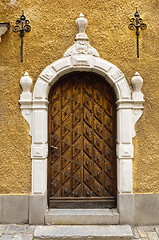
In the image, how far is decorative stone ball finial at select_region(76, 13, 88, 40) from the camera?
3.42 metres

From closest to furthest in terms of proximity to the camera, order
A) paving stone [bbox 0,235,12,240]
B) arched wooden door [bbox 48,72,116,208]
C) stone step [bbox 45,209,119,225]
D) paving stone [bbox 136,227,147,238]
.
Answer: paving stone [bbox 0,235,12,240]
paving stone [bbox 136,227,147,238]
stone step [bbox 45,209,119,225]
arched wooden door [bbox 48,72,116,208]

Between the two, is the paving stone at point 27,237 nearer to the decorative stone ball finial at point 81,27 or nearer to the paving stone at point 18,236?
the paving stone at point 18,236

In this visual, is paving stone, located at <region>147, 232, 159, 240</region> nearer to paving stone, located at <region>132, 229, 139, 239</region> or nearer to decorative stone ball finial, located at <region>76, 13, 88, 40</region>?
paving stone, located at <region>132, 229, 139, 239</region>

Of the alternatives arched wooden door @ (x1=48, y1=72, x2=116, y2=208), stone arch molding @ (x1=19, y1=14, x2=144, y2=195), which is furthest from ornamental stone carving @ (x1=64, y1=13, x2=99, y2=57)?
arched wooden door @ (x1=48, y1=72, x2=116, y2=208)

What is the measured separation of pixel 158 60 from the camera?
11.4 feet

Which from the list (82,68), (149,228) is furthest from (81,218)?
→ (82,68)

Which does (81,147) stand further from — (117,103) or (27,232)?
(27,232)

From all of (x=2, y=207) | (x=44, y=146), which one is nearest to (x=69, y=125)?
(x=44, y=146)

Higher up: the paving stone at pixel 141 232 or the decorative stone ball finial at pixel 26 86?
the decorative stone ball finial at pixel 26 86

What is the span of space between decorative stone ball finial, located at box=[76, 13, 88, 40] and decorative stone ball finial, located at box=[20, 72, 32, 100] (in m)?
1.06

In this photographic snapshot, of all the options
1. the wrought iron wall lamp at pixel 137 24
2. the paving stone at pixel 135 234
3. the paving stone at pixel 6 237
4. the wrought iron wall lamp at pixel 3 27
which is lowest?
the paving stone at pixel 135 234

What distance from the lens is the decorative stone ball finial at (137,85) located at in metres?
3.39

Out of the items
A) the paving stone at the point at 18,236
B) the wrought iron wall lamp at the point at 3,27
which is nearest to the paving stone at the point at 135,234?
the paving stone at the point at 18,236

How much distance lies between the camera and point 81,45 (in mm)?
3451
